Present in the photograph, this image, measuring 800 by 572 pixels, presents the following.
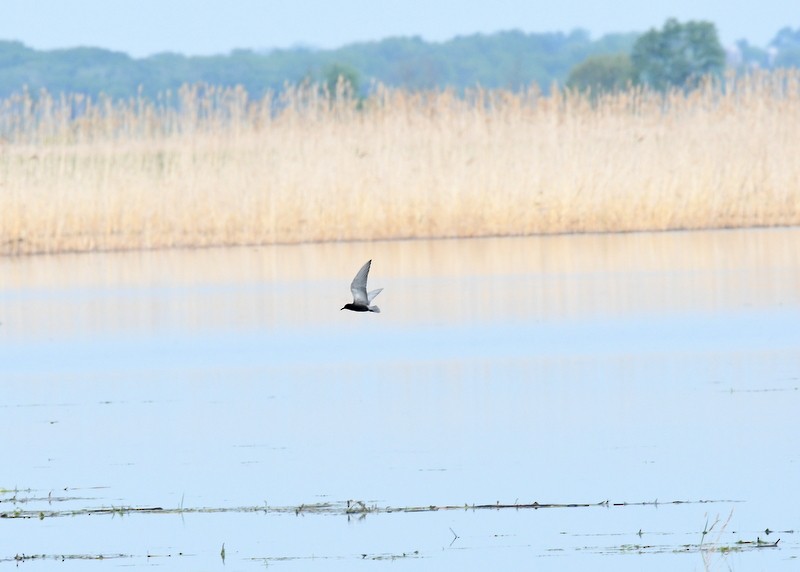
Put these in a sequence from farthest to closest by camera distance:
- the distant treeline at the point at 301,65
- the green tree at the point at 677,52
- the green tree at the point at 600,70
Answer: the distant treeline at the point at 301,65 < the green tree at the point at 600,70 < the green tree at the point at 677,52

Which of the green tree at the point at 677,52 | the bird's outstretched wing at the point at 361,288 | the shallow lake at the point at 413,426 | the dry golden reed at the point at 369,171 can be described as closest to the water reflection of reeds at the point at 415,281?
the shallow lake at the point at 413,426

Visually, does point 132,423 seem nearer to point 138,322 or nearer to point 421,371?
point 421,371

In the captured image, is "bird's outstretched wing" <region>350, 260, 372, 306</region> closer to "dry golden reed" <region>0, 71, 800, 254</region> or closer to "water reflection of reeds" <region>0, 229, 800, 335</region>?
"water reflection of reeds" <region>0, 229, 800, 335</region>

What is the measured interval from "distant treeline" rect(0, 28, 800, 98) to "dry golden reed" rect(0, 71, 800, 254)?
97.5 metres

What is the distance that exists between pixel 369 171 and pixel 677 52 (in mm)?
57017

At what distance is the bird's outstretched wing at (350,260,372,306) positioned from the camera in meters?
6.00

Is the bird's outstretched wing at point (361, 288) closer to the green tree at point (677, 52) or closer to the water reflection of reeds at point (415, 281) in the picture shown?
the water reflection of reeds at point (415, 281)

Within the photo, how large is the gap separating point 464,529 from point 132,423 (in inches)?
91.7

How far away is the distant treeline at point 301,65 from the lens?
5089 inches

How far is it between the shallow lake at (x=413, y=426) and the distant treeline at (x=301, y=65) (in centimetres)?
10419

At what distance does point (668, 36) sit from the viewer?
7156 centimetres

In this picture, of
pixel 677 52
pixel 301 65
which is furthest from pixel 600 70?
pixel 301 65

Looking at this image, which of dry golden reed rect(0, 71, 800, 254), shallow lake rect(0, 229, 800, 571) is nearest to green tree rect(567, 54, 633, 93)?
dry golden reed rect(0, 71, 800, 254)

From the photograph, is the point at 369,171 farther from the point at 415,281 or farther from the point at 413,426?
the point at 413,426
